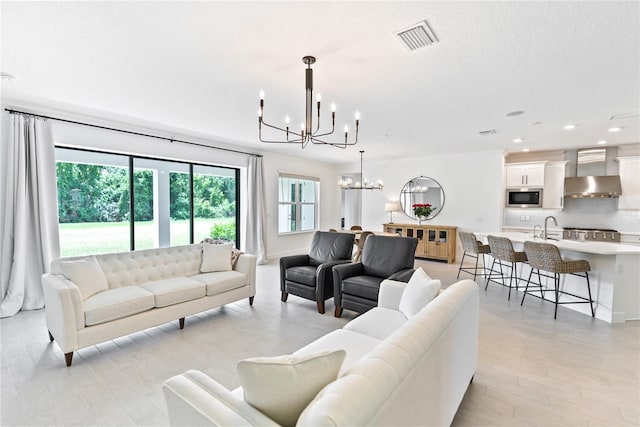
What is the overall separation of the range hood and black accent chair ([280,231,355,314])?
17.3 feet

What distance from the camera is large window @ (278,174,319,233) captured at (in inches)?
302

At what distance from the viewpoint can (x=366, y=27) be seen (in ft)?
6.73

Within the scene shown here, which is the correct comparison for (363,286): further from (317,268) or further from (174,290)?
(174,290)

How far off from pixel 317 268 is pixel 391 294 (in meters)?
1.34

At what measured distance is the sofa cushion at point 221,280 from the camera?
3496mm

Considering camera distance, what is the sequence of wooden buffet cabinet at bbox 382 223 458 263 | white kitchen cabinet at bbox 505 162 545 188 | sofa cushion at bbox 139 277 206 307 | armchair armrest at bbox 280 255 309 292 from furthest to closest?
wooden buffet cabinet at bbox 382 223 458 263 → white kitchen cabinet at bbox 505 162 545 188 → armchair armrest at bbox 280 255 309 292 → sofa cushion at bbox 139 277 206 307

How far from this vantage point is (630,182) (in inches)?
227

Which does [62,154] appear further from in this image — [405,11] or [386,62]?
[405,11]

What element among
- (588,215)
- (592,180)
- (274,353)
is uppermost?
(592,180)

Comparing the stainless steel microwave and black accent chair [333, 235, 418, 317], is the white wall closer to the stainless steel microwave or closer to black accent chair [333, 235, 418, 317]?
the stainless steel microwave

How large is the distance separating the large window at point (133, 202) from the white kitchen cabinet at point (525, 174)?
21.2ft

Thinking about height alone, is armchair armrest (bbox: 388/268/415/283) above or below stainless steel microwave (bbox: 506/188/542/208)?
below

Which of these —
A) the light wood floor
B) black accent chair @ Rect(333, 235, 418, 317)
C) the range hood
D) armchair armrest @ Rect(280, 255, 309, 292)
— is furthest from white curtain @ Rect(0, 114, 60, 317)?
the range hood

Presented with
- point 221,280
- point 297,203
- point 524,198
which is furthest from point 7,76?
point 524,198
